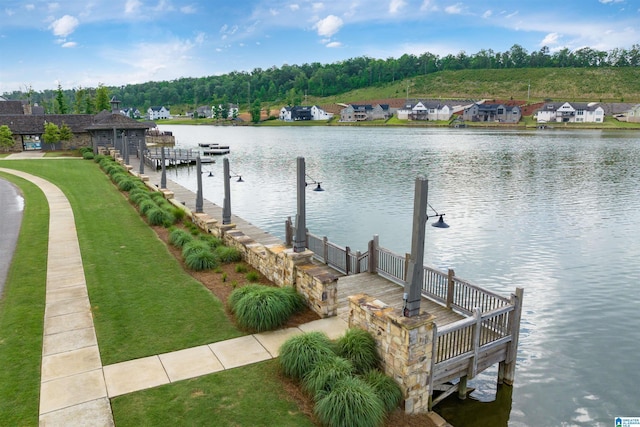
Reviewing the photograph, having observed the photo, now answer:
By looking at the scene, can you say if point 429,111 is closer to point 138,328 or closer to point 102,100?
point 102,100

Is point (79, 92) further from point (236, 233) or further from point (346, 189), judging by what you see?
point (236, 233)

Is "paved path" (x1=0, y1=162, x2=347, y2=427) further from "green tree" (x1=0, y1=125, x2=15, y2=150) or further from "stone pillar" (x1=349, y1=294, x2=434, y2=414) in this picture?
"green tree" (x1=0, y1=125, x2=15, y2=150)

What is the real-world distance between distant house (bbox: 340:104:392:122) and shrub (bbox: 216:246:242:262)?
155 m

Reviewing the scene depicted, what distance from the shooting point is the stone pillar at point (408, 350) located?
9648mm

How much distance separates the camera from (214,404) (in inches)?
364

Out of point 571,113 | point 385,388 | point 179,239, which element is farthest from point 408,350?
point 571,113

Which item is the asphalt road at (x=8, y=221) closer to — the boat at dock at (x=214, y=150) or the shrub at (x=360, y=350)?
the shrub at (x=360, y=350)

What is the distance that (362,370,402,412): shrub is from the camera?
373 inches

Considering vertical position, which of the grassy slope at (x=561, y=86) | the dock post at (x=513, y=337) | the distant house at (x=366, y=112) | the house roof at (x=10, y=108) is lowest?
the dock post at (x=513, y=337)

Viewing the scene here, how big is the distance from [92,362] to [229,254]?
8.17 m

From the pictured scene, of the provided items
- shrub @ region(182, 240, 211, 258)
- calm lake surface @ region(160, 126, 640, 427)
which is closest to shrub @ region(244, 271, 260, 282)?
shrub @ region(182, 240, 211, 258)

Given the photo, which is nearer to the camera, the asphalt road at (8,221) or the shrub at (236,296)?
the shrub at (236,296)

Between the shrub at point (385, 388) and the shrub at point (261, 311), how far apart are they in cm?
331

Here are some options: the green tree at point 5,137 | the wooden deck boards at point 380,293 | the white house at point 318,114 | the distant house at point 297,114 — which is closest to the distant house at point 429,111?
the white house at point 318,114
